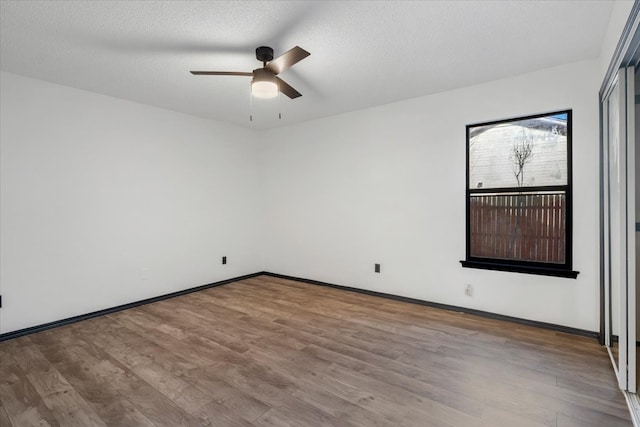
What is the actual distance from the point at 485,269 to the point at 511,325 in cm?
59

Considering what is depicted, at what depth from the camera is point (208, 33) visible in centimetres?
235

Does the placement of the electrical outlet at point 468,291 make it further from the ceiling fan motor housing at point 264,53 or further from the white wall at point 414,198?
the ceiling fan motor housing at point 264,53

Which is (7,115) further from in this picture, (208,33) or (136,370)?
(136,370)

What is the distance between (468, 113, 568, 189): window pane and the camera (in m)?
2.98

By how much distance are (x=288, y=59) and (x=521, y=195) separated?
104 inches

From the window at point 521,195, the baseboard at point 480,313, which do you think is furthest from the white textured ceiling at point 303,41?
the baseboard at point 480,313

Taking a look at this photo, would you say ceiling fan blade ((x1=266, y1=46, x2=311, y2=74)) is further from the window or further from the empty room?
the window

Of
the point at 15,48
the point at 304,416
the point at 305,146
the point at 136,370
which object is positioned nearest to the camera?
the point at 304,416

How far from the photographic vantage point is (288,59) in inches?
89.5

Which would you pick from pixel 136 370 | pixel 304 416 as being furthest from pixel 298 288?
pixel 304 416

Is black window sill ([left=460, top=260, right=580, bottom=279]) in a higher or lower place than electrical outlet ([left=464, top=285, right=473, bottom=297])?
higher

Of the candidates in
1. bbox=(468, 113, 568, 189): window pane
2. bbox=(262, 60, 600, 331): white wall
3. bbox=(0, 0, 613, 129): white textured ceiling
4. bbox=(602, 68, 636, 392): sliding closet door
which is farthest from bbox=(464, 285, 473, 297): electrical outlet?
bbox=(0, 0, 613, 129): white textured ceiling

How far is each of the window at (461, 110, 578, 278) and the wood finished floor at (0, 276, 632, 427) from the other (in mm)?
694

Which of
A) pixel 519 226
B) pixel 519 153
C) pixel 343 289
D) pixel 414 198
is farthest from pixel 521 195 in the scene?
pixel 343 289
